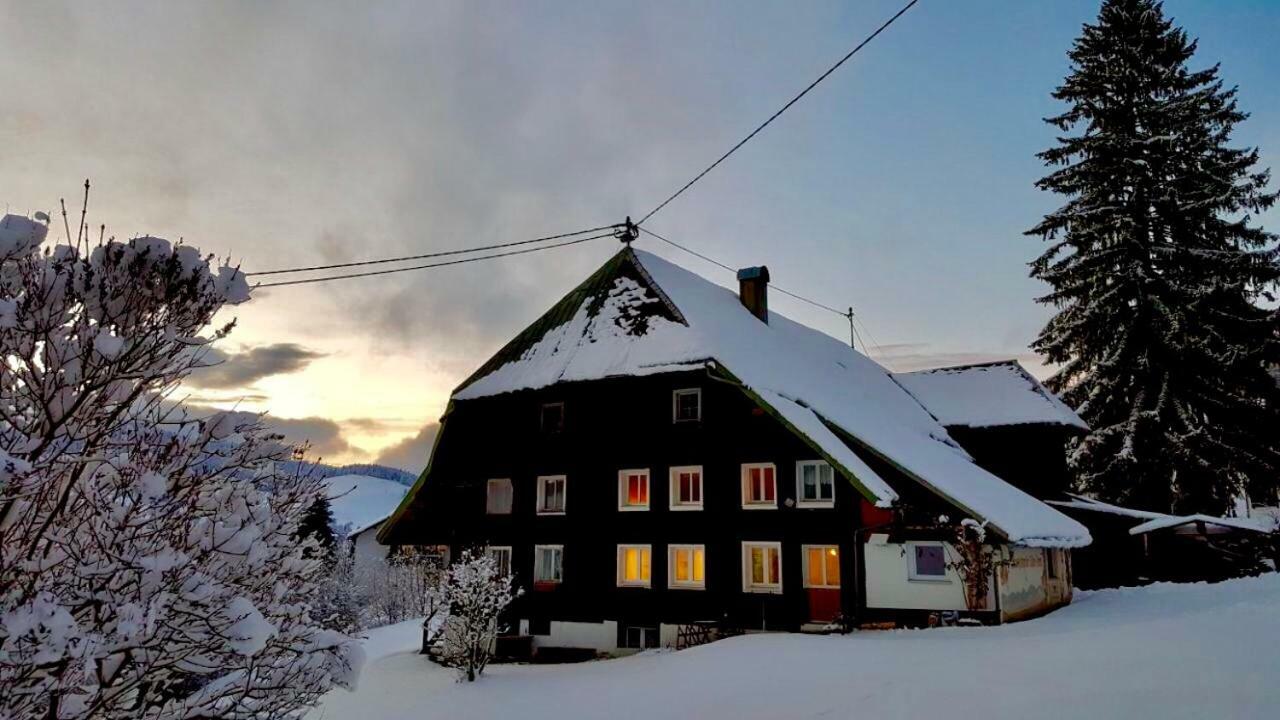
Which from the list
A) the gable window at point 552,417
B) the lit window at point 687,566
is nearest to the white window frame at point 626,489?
the lit window at point 687,566

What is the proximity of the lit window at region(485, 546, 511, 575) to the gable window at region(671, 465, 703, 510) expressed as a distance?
20.7 feet

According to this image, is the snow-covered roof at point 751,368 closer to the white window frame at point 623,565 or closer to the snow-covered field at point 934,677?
the snow-covered field at point 934,677

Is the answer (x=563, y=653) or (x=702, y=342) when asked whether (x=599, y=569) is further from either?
(x=702, y=342)

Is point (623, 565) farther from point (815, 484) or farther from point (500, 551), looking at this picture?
point (815, 484)

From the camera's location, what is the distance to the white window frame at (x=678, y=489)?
79.0 feet

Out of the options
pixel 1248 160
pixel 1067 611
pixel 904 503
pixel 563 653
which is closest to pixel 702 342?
pixel 904 503

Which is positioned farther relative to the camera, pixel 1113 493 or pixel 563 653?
pixel 1113 493

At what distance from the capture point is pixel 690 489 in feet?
80.3

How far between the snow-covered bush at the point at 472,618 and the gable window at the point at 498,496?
16.5 feet

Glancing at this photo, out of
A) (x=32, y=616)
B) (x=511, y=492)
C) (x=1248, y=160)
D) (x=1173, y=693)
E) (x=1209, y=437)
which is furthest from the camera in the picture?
(x=1248, y=160)

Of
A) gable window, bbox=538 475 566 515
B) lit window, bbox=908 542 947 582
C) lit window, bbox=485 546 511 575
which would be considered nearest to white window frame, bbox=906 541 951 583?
lit window, bbox=908 542 947 582

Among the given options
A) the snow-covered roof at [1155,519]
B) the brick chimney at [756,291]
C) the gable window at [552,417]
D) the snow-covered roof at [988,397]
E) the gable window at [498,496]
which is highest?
the brick chimney at [756,291]

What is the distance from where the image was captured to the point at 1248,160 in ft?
118

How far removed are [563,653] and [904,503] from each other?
11494 mm
